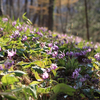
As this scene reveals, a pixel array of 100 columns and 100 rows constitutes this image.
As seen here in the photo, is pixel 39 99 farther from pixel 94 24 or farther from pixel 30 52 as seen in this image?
pixel 94 24

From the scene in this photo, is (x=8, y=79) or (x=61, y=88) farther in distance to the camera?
(x=61, y=88)

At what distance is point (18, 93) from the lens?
1.23 meters

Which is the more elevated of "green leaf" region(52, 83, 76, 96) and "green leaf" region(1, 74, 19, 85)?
"green leaf" region(1, 74, 19, 85)

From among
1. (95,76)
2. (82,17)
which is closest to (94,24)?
(82,17)

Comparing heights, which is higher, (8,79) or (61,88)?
(8,79)

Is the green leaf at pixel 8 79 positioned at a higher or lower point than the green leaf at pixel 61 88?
higher

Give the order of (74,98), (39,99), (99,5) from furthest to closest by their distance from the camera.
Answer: (99,5), (74,98), (39,99)

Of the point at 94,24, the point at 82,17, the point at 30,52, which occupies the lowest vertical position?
the point at 30,52

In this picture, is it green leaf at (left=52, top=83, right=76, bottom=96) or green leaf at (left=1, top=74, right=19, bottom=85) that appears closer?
green leaf at (left=1, top=74, right=19, bottom=85)

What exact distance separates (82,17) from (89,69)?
34.2 feet

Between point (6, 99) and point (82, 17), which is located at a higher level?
point (82, 17)

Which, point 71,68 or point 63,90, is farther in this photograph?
point 71,68

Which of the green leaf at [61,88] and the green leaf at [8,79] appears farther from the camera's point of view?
the green leaf at [61,88]

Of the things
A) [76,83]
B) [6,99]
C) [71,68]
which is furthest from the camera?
[71,68]
